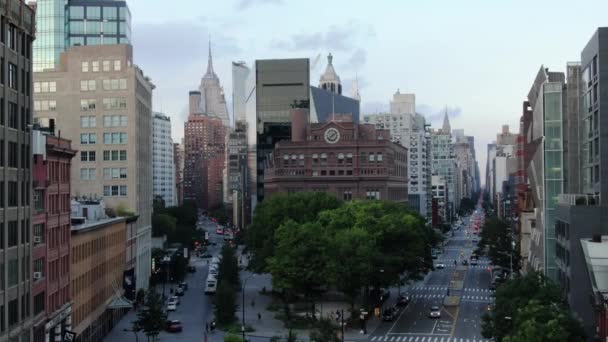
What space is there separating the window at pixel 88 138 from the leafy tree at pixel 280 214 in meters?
27.5

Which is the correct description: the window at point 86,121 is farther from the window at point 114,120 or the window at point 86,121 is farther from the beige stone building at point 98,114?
the window at point 114,120

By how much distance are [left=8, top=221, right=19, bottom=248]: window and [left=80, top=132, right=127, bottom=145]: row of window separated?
61100mm

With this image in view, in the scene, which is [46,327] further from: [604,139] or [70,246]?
[604,139]

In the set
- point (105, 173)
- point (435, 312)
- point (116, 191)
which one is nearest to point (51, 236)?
point (116, 191)

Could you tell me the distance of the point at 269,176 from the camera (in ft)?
647

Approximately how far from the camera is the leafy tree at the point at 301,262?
339ft

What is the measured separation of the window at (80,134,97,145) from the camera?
120m

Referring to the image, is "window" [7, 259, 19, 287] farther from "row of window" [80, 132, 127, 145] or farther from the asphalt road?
"row of window" [80, 132, 127, 145]

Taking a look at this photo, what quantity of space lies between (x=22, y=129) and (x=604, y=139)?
43647 mm

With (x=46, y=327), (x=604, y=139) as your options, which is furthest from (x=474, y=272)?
(x=46, y=327)

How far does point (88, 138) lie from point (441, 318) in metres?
52.1

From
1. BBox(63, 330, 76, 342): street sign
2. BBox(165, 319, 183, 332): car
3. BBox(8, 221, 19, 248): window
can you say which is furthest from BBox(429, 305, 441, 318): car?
BBox(8, 221, 19, 248): window

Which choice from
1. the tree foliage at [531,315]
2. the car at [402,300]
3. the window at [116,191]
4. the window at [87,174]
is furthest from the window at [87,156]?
the tree foliage at [531,315]

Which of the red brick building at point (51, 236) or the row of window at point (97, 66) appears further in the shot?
the row of window at point (97, 66)
